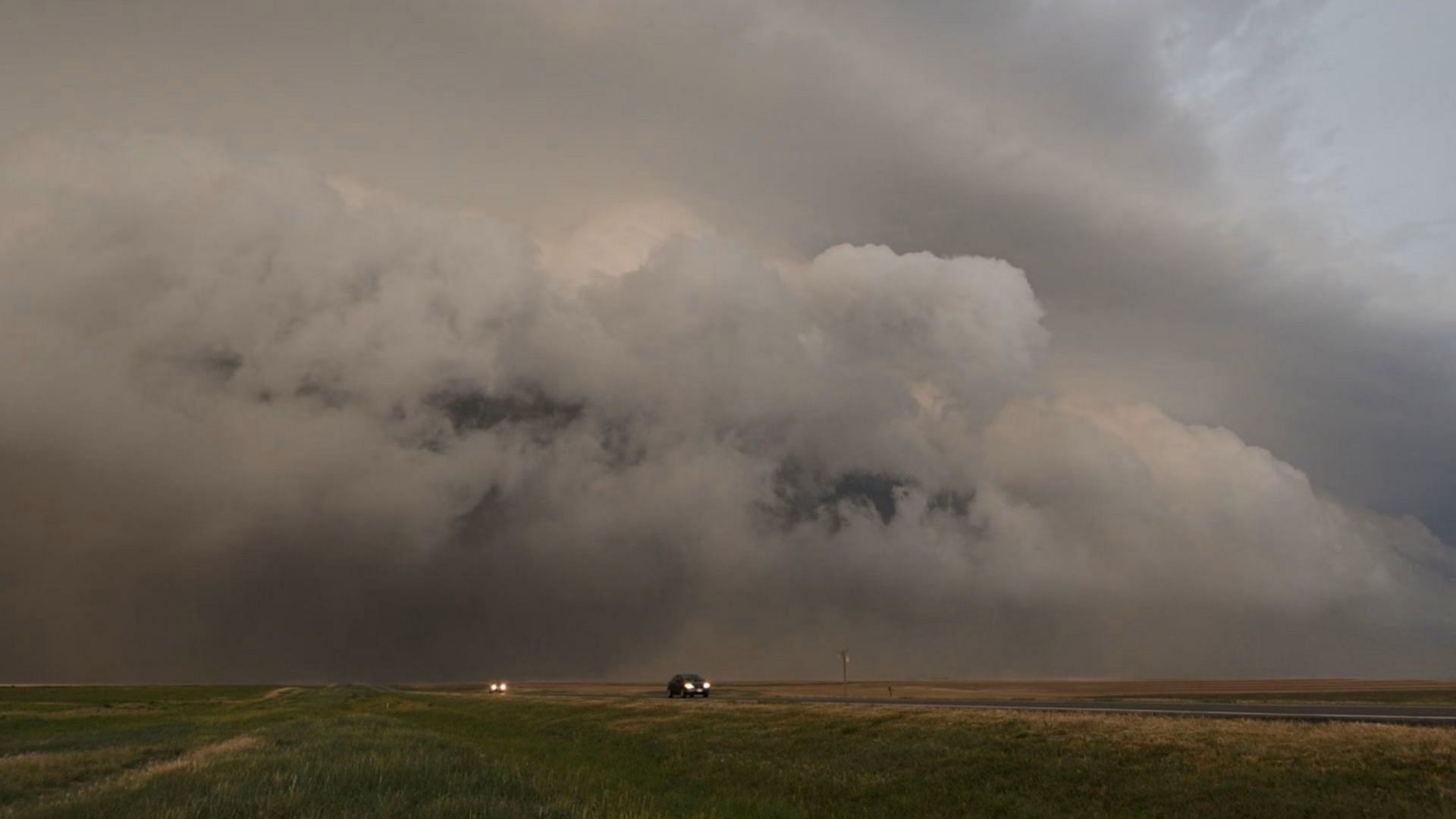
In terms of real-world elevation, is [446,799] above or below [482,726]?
above

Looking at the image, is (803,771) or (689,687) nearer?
(803,771)

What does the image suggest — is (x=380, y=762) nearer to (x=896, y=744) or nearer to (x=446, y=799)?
(x=446, y=799)

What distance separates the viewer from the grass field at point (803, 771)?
59.1ft

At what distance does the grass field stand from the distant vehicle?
1632 inches

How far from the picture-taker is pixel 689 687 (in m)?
85.1

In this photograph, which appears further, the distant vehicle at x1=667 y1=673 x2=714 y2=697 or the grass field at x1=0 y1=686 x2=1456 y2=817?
the distant vehicle at x1=667 y1=673 x2=714 y2=697

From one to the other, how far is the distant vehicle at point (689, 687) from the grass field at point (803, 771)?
41.4 m

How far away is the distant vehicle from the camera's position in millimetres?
85312

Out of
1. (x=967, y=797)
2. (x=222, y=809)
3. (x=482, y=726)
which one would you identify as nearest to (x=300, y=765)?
(x=222, y=809)

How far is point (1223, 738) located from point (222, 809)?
25048 mm

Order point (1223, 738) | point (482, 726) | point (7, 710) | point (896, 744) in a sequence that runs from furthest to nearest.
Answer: point (7, 710) → point (482, 726) → point (896, 744) → point (1223, 738)

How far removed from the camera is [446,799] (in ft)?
55.3

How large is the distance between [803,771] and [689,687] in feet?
188

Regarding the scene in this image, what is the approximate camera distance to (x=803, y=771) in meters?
30.0
